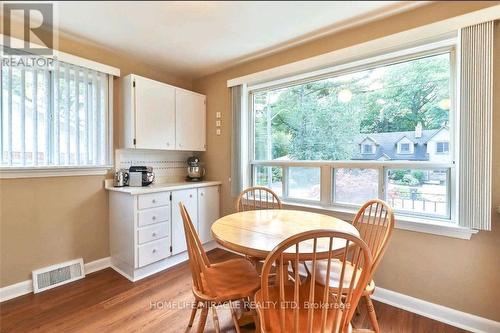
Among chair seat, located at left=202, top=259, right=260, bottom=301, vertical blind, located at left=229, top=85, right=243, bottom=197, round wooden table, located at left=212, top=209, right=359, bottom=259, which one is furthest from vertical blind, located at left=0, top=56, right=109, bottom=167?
chair seat, located at left=202, top=259, right=260, bottom=301

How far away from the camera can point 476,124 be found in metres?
1.40

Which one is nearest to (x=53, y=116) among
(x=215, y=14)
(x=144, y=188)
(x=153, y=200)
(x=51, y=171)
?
(x=51, y=171)

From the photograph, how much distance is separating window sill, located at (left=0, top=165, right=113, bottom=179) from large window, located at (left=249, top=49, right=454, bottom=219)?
1.70 meters

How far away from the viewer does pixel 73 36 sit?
2.24ft

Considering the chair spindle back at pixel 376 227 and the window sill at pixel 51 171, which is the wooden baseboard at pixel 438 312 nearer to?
the chair spindle back at pixel 376 227

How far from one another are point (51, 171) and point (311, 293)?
224 centimetres

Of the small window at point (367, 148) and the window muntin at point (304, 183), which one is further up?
the small window at point (367, 148)

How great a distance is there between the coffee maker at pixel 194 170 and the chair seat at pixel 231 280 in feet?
5.30

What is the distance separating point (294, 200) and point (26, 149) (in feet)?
7.74

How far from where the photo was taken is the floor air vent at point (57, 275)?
1906 millimetres

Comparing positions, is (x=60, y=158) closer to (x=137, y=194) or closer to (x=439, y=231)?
(x=137, y=194)

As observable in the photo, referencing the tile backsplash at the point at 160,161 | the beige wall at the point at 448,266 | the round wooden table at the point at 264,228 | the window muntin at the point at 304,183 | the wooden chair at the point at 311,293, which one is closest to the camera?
the wooden chair at the point at 311,293

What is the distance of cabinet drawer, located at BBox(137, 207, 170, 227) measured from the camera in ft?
6.97

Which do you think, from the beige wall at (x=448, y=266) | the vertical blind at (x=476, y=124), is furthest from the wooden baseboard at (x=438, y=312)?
the vertical blind at (x=476, y=124)
